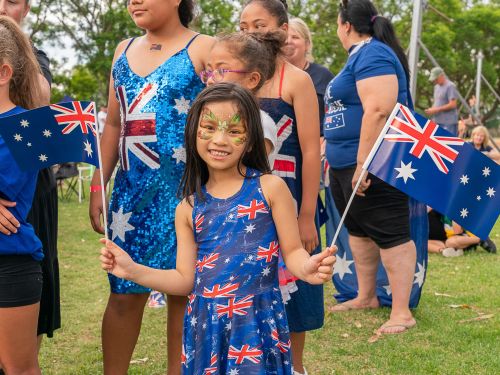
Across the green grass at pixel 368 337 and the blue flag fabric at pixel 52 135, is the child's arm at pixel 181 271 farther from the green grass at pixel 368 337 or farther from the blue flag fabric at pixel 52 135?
the green grass at pixel 368 337

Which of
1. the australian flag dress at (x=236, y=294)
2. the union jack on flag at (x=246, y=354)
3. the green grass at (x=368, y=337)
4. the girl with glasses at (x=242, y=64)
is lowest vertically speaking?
the green grass at (x=368, y=337)

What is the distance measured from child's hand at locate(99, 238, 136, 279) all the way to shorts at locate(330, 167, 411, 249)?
2.50m

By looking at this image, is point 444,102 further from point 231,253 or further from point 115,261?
point 115,261

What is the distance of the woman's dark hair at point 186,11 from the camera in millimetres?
3041

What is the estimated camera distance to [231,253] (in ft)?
7.62

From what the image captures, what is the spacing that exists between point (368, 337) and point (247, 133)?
8.11 ft

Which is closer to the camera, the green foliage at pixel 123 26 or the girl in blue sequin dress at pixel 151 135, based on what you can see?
the girl in blue sequin dress at pixel 151 135

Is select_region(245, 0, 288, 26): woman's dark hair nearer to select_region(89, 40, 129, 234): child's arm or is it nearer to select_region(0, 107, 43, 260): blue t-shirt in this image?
select_region(89, 40, 129, 234): child's arm

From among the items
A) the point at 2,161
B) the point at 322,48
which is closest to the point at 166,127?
the point at 2,161

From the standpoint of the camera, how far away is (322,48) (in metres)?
23.7

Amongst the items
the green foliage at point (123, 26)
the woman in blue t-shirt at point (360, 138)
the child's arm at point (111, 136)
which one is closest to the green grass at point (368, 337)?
the woman in blue t-shirt at point (360, 138)

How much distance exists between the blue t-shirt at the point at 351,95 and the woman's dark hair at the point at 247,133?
208 cm

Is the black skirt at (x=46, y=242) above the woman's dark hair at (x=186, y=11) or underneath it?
underneath

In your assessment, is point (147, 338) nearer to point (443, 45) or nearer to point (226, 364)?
point (226, 364)
